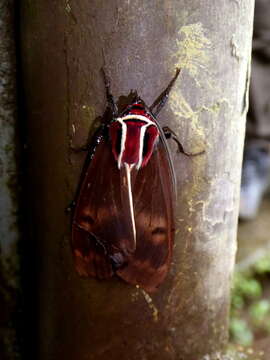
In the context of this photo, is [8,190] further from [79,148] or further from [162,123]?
[162,123]

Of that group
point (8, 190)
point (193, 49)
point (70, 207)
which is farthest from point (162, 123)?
point (8, 190)

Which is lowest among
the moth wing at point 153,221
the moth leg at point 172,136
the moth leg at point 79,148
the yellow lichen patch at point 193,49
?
the moth wing at point 153,221

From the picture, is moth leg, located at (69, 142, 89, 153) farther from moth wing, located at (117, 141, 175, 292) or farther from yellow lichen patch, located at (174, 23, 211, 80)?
yellow lichen patch, located at (174, 23, 211, 80)

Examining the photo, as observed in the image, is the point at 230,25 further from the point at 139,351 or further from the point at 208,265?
the point at 139,351

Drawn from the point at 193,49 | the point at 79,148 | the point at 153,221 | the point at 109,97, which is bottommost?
the point at 153,221

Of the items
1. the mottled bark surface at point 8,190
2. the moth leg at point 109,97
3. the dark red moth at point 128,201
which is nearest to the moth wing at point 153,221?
the dark red moth at point 128,201

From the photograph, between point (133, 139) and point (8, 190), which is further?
point (8, 190)

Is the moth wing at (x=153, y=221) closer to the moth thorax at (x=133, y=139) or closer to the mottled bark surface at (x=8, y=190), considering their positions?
the moth thorax at (x=133, y=139)
